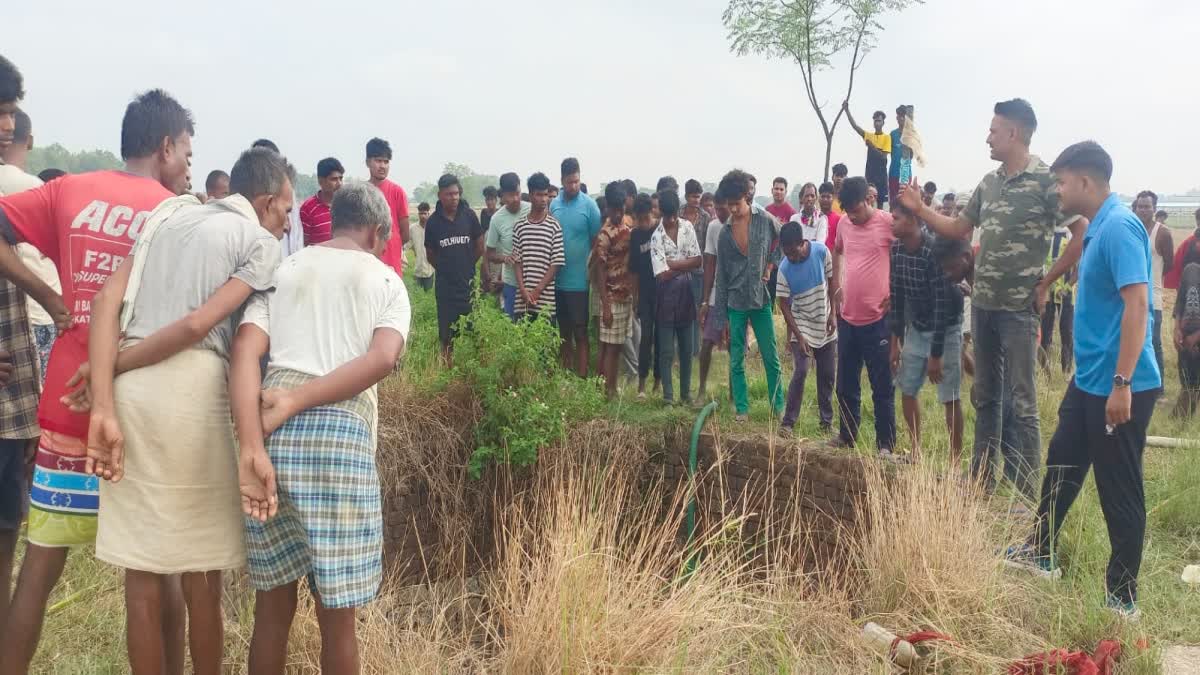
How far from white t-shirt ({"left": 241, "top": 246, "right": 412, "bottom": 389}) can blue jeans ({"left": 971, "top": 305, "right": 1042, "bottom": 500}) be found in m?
3.77

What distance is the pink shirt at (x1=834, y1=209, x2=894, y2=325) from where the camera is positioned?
623 centimetres

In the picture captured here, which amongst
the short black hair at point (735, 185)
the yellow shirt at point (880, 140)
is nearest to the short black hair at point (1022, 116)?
the short black hair at point (735, 185)

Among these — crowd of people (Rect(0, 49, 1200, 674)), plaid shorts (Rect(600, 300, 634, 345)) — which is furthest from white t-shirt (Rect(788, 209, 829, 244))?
crowd of people (Rect(0, 49, 1200, 674))

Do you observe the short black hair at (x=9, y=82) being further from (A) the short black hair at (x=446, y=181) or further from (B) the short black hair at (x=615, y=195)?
(B) the short black hair at (x=615, y=195)

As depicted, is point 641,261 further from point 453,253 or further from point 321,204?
point 321,204

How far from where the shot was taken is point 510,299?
27.5ft

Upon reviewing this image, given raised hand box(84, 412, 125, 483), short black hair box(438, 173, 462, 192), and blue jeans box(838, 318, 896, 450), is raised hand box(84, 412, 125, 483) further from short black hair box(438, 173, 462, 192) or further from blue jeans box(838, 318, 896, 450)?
short black hair box(438, 173, 462, 192)

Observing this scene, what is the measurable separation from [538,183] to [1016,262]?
162 inches

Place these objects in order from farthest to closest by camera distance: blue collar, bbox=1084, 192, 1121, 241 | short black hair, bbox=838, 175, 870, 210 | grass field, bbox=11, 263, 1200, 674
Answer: short black hair, bbox=838, 175, 870, 210
blue collar, bbox=1084, 192, 1121, 241
grass field, bbox=11, 263, 1200, 674

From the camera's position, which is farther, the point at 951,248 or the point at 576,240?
the point at 576,240

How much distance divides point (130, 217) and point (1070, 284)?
931 centimetres

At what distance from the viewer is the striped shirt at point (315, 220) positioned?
695cm

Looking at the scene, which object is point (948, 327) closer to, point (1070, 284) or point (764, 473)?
point (764, 473)

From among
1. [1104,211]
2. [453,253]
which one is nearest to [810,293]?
[1104,211]
